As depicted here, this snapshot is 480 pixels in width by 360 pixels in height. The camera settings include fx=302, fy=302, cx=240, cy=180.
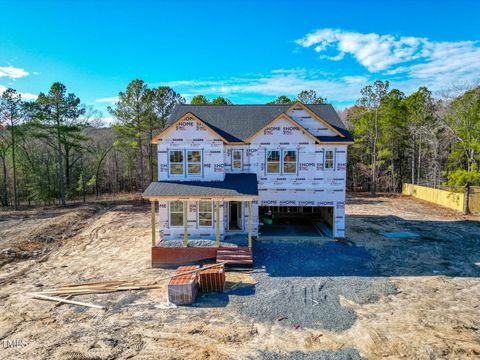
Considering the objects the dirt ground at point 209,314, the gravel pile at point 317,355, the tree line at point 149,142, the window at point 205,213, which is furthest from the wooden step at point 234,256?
the tree line at point 149,142

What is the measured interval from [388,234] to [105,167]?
3874cm

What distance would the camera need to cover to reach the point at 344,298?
38.1ft

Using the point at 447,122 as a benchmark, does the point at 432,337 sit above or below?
below

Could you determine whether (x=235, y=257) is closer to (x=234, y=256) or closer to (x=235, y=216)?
(x=234, y=256)

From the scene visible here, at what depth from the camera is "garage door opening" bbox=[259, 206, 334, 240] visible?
19281 millimetres

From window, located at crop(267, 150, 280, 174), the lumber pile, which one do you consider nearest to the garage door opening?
window, located at crop(267, 150, 280, 174)

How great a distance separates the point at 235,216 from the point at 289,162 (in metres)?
5.04

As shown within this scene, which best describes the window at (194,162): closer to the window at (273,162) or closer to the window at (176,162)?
the window at (176,162)

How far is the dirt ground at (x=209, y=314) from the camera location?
28.2 ft

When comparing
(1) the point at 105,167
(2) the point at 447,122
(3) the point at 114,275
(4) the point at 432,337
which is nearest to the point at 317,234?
(4) the point at 432,337

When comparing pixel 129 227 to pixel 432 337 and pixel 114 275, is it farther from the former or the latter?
pixel 432 337

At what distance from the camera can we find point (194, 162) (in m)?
17.8

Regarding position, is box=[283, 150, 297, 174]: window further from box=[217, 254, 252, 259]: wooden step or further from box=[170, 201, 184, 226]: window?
box=[170, 201, 184, 226]: window

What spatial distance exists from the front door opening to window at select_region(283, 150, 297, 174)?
143 inches
